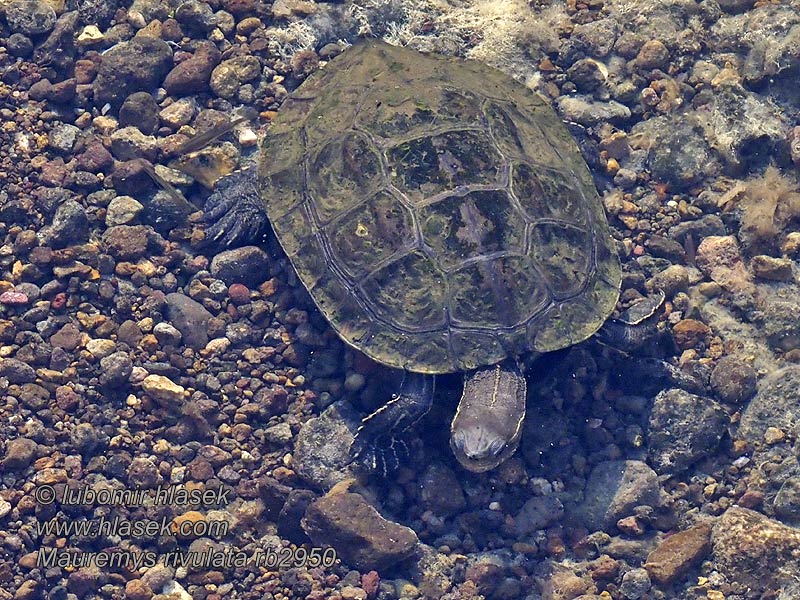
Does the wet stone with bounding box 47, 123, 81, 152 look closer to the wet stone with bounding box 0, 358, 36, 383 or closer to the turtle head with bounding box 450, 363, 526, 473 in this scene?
the wet stone with bounding box 0, 358, 36, 383

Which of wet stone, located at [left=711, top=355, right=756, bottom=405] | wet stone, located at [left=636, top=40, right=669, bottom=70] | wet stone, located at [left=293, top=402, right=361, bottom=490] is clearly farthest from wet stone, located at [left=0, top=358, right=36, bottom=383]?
wet stone, located at [left=636, top=40, right=669, bottom=70]

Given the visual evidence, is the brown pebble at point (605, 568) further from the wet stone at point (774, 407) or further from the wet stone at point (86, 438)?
the wet stone at point (86, 438)

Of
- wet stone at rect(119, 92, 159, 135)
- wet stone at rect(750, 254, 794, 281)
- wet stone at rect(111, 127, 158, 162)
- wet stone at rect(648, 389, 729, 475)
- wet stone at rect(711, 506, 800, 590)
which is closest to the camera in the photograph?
wet stone at rect(711, 506, 800, 590)

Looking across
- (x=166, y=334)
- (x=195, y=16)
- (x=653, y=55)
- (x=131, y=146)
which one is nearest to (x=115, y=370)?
(x=166, y=334)

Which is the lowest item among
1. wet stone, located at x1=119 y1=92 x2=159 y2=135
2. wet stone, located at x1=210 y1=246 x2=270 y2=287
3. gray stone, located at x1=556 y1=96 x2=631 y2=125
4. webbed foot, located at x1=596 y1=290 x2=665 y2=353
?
wet stone, located at x1=210 y1=246 x2=270 y2=287

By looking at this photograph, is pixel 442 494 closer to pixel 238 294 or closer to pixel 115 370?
pixel 238 294

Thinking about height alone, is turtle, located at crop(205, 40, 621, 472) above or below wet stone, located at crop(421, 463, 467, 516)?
above

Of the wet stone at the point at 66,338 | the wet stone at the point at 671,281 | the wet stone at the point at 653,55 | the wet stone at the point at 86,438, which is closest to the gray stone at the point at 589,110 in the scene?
the wet stone at the point at 653,55
